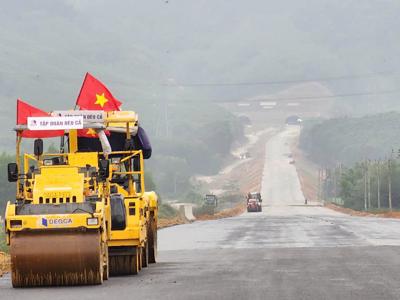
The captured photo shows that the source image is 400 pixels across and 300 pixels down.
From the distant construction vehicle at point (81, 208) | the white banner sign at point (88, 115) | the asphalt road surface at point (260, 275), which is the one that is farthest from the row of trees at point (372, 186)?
the white banner sign at point (88, 115)

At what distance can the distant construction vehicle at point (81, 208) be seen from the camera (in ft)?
57.2

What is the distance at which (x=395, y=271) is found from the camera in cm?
1956

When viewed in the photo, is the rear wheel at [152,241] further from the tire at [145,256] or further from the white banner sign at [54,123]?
the white banner sign at [54,123]

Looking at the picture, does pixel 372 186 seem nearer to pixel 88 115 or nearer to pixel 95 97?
pixel 95 97

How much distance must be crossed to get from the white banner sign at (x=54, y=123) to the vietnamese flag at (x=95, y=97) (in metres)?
4.25

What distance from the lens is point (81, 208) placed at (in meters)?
17.6

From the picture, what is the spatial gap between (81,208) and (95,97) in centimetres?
645

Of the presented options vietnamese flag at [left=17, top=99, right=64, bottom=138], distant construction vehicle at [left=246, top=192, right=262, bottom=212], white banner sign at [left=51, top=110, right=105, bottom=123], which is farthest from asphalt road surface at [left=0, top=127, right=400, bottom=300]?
distant construction vehicle at [left=246, top=192, right=262, bottom=212]

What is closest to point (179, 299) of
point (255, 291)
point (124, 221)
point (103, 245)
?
point (255, 291)

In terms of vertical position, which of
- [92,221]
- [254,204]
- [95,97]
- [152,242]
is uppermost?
[95,97]

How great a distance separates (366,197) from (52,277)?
115 meters

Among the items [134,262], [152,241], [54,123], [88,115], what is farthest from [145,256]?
[54,123]

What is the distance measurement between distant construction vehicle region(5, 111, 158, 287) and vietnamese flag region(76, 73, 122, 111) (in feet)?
7.12

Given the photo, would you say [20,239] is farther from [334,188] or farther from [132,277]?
[334,188]
